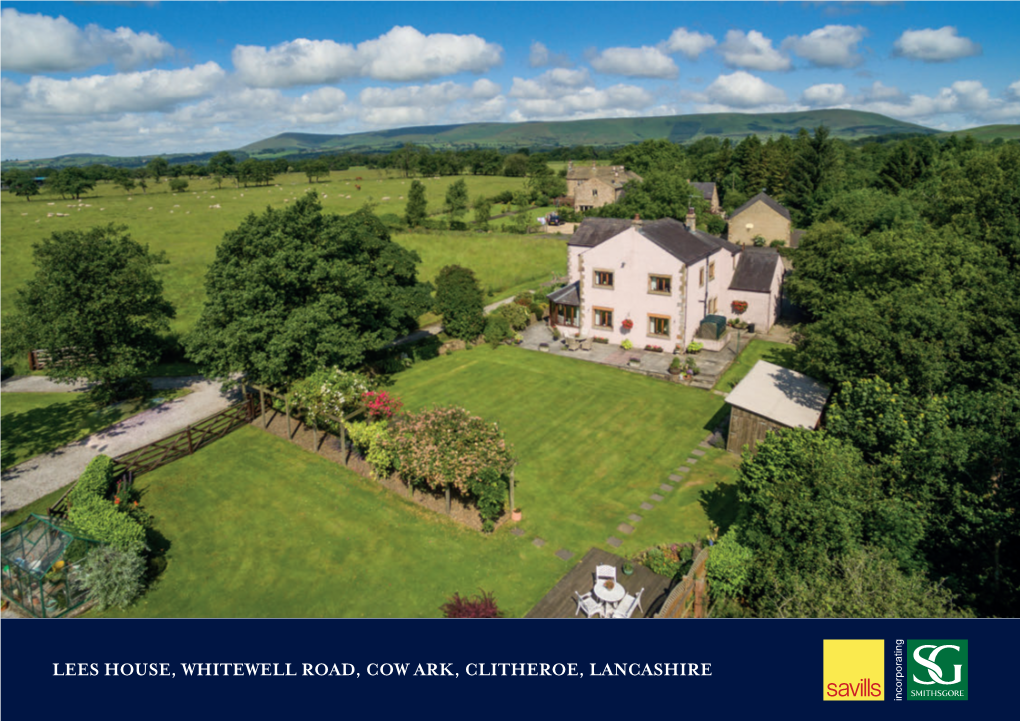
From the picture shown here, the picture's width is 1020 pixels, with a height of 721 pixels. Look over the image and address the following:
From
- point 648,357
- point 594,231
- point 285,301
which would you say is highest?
point 594,231

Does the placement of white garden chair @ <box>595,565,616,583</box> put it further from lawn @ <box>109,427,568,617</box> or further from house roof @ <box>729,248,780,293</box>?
house roof @ <box>729,248,780,293</box>

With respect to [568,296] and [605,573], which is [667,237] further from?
[605,573]

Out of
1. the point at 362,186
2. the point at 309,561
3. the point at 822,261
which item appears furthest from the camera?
the point at 362,186

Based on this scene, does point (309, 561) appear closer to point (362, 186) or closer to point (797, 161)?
point (797, 161)

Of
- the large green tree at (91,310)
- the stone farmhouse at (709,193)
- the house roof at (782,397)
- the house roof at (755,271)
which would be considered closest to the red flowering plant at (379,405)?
the large green tree at (91,310)
